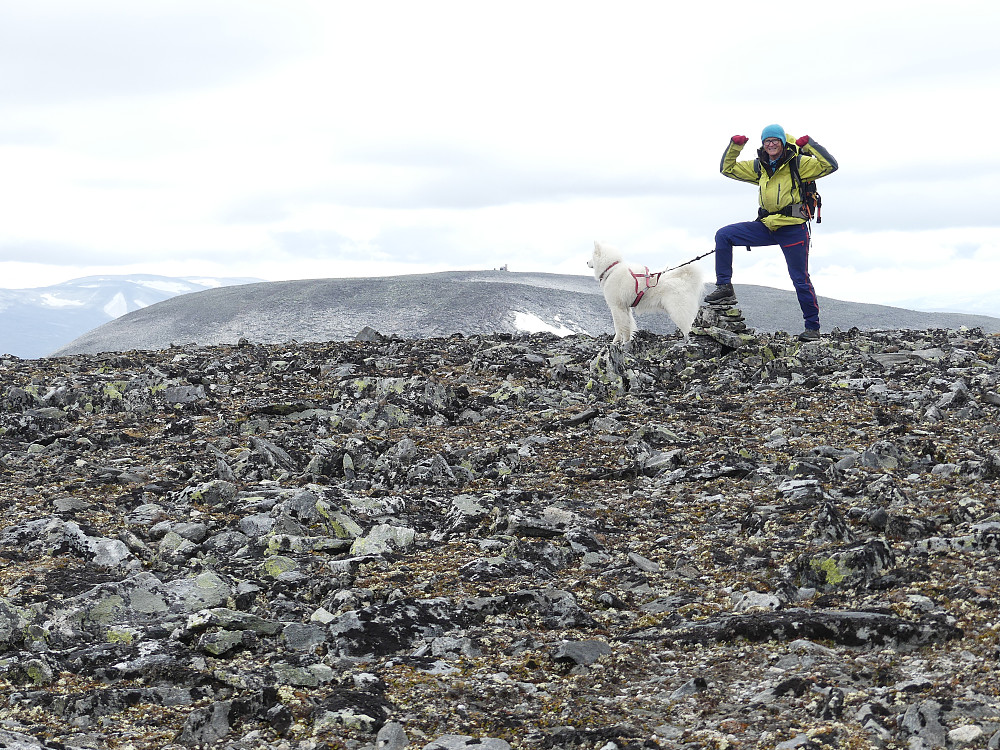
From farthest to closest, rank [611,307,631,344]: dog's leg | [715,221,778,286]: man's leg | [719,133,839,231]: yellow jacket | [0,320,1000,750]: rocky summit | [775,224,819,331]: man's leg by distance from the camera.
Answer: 1. [611,307,631,344]: dog's leg
2. [715,221,778,286]: man's leg
3. [775,224,819,331]: man's leg
4. [719,133,839,231]: yellow jacket
5. [0,320,1000,750]: rocky summit

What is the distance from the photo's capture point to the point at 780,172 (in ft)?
34.2

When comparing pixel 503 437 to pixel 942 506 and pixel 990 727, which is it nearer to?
pixel 942 506

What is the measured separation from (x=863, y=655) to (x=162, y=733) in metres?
2.91

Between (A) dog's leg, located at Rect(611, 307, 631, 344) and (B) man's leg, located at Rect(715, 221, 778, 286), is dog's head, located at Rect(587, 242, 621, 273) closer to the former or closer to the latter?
(A) dog's leg, located at Rect(611, 307, 631, 344)

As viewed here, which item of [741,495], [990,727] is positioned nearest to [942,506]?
[741,495]

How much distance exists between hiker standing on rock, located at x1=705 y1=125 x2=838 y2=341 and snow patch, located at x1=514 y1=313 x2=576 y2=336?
6.77 m

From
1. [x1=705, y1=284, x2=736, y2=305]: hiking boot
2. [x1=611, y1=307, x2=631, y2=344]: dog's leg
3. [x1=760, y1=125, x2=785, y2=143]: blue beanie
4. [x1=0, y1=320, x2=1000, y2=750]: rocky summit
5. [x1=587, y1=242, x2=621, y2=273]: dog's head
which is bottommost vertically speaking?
[x1=0, y1=320, x2=1000, y2=750]: rocky summit

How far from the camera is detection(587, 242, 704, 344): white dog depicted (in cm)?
1094

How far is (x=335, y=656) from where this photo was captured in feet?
12.6

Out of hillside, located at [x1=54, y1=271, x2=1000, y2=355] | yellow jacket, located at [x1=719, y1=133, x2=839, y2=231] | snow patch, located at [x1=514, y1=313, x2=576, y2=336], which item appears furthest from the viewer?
hillside, located at [x1=54, y1=271, x2=1000, y2=355]

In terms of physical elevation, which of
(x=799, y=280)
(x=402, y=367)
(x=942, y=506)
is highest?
(x=799, y=280)

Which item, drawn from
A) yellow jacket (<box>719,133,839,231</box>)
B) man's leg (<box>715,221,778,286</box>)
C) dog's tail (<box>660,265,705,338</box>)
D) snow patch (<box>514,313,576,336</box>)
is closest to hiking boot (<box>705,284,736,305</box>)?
man's leg (<box>715,221,778,286</box>)

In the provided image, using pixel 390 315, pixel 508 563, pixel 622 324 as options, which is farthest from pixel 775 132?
pixel 390 315

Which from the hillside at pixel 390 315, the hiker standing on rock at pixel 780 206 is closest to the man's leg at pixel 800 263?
the hiker standing on rock at pixel 780 206
